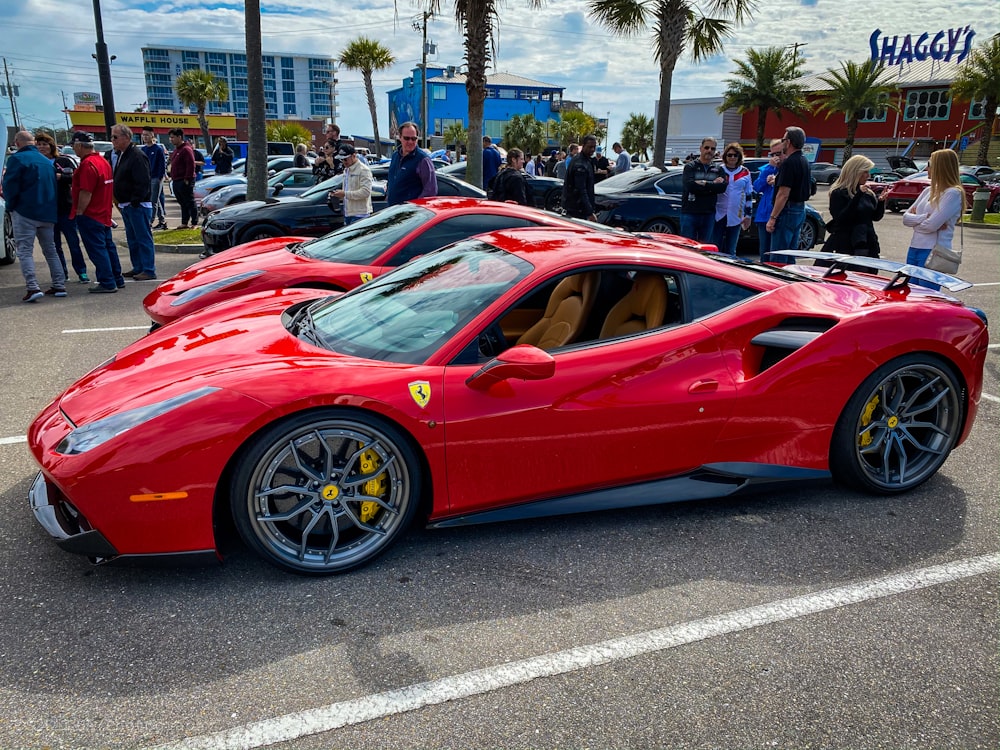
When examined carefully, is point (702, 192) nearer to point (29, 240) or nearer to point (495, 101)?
point (29, 240)

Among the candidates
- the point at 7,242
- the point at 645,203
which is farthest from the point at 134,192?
the point at 645,203

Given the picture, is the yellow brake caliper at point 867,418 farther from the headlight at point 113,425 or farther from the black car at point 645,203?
the black car at point 645,203

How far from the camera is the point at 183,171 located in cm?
1405

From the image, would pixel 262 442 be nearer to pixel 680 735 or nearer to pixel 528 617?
pixel 528 617

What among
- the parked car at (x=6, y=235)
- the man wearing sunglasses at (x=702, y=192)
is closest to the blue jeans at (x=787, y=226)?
the man wearing sunglasses at (x=702, y=192)

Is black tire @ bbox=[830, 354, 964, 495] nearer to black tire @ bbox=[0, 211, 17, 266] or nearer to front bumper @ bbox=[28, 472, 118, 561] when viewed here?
front bumper @ bbox=[28, 472, 118, 561]

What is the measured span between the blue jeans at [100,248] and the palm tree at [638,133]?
200ft

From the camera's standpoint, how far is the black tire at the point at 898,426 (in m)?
3.64

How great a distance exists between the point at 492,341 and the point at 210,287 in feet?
10.7

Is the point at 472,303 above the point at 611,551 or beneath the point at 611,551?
above

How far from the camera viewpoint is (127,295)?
8.82 metres

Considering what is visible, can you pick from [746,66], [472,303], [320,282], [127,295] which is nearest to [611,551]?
[472,303]

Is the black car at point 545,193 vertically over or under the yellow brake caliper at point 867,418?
over

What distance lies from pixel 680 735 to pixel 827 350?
6.46 ft
